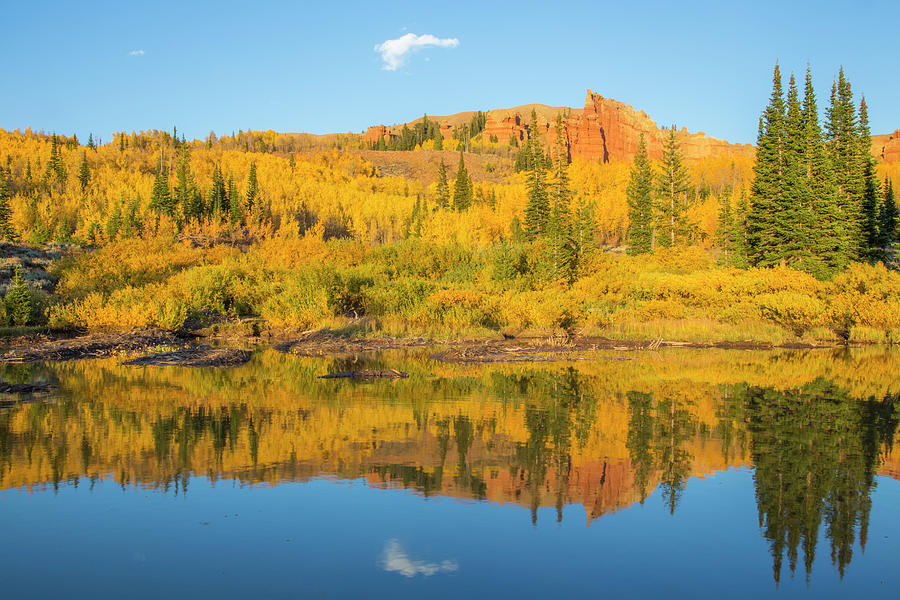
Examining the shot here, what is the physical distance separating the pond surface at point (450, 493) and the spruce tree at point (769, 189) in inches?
1289

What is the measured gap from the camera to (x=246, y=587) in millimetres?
5918

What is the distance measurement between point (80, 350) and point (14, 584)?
19.9m

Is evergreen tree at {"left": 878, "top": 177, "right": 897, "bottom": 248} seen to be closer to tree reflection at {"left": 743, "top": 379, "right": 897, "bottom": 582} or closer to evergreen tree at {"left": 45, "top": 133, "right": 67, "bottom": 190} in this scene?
tree reflection at {"left": 743, "top": 379, "right": 897, "bottom": 582}

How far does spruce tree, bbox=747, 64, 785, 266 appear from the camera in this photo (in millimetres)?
45844

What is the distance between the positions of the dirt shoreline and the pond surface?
22.6 feet

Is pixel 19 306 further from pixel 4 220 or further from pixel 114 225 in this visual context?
pixel 114 225

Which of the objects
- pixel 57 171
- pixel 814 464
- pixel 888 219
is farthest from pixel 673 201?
pixel 57 171

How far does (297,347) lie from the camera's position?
86.7 feet

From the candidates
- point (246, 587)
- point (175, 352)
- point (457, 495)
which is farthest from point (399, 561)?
point (175, 352)

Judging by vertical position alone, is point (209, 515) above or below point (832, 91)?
below

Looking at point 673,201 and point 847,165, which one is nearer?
point 847,165

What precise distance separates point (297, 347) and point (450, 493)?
18.7 m

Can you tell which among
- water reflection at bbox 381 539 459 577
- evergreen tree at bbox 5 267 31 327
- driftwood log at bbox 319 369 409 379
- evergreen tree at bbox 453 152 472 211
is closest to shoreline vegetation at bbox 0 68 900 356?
evergreen tree at bbox 5 267 31 327

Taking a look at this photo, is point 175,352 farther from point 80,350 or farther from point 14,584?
point 14,584
